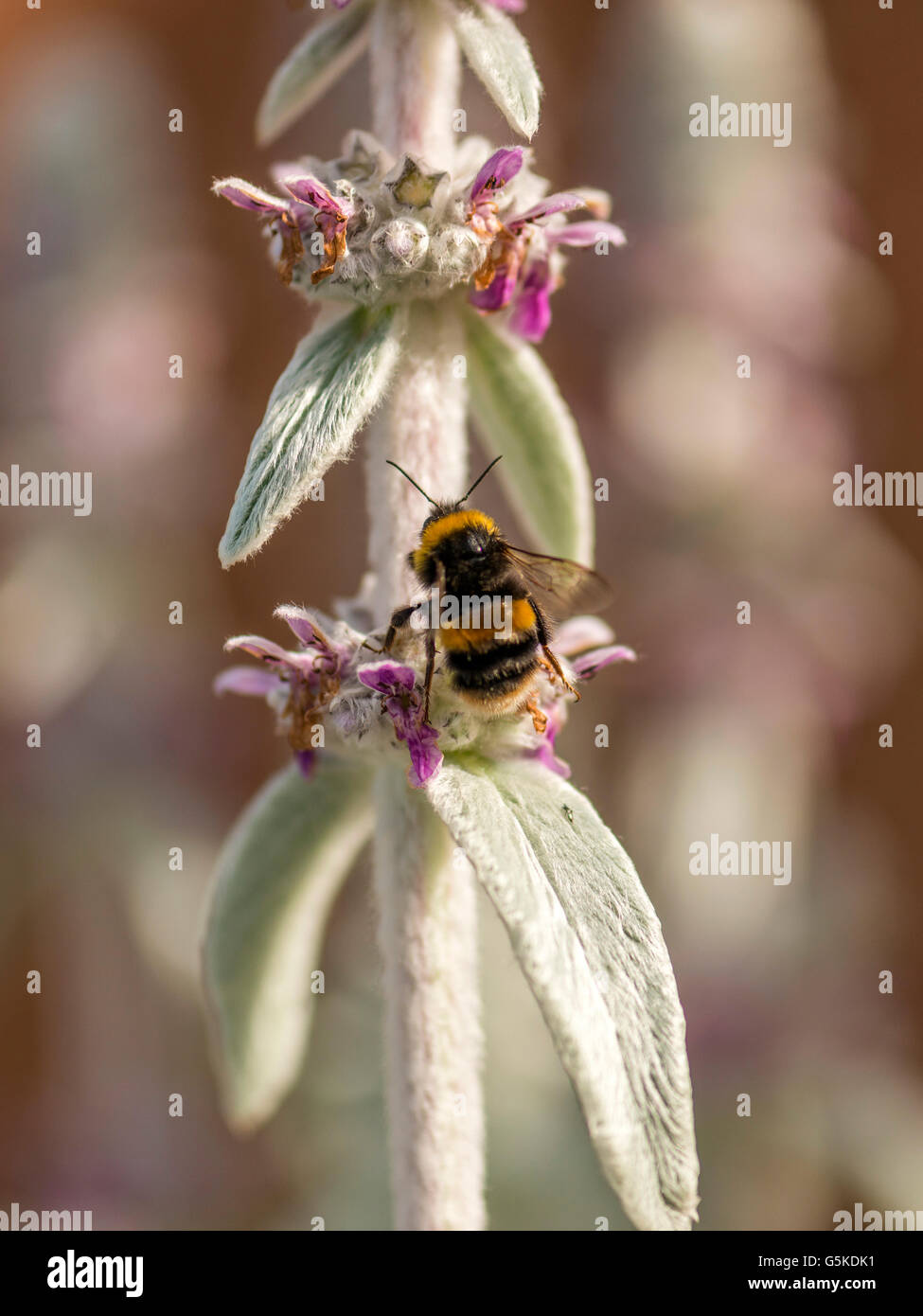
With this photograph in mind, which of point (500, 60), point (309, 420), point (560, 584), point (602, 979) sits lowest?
point (602, 979)

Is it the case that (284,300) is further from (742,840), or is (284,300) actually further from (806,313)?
(742,840)

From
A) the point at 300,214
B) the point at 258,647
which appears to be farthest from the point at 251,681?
the point at 300,214

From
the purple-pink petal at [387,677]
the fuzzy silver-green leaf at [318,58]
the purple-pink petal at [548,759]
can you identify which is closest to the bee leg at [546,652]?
the purple-pink petal at [548,759]

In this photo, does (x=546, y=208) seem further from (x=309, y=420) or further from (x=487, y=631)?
(x=487, y=631)

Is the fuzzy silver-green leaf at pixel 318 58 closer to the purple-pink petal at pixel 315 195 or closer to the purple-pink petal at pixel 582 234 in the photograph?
the purple-pink petal at pixel 315 195
